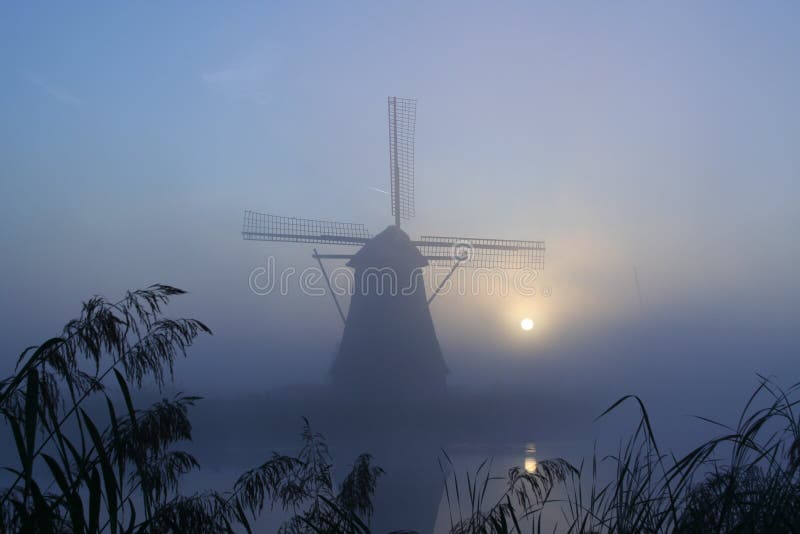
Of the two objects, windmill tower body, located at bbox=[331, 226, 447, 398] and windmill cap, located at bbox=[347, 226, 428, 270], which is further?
windmill tower body, located at bbox=[331, 226, 447, 398]

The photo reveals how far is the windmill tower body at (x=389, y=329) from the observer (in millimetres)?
36594

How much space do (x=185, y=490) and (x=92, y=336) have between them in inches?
1058

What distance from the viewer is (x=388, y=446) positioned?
42.8 m

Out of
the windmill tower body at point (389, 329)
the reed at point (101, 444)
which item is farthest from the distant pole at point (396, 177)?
the reed at point (101, 444)

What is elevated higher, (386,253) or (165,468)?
(386,253)

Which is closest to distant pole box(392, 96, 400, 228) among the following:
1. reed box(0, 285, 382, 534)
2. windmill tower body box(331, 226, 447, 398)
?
windmill tower body box(331, 226, 447, 398)

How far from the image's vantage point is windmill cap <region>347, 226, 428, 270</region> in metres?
36.3

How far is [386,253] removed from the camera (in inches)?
1427

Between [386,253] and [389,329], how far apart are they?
4.75 metres

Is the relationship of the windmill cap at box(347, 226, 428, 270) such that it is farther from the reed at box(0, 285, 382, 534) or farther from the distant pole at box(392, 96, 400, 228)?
the reed at box(0, 285, 382, 534)

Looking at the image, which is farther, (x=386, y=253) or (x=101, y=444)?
(x=386, y=253)

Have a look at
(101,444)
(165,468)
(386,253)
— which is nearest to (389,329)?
(386,253)

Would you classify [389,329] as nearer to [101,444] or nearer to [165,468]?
[165,468]

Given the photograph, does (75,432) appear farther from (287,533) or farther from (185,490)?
(287,533)
